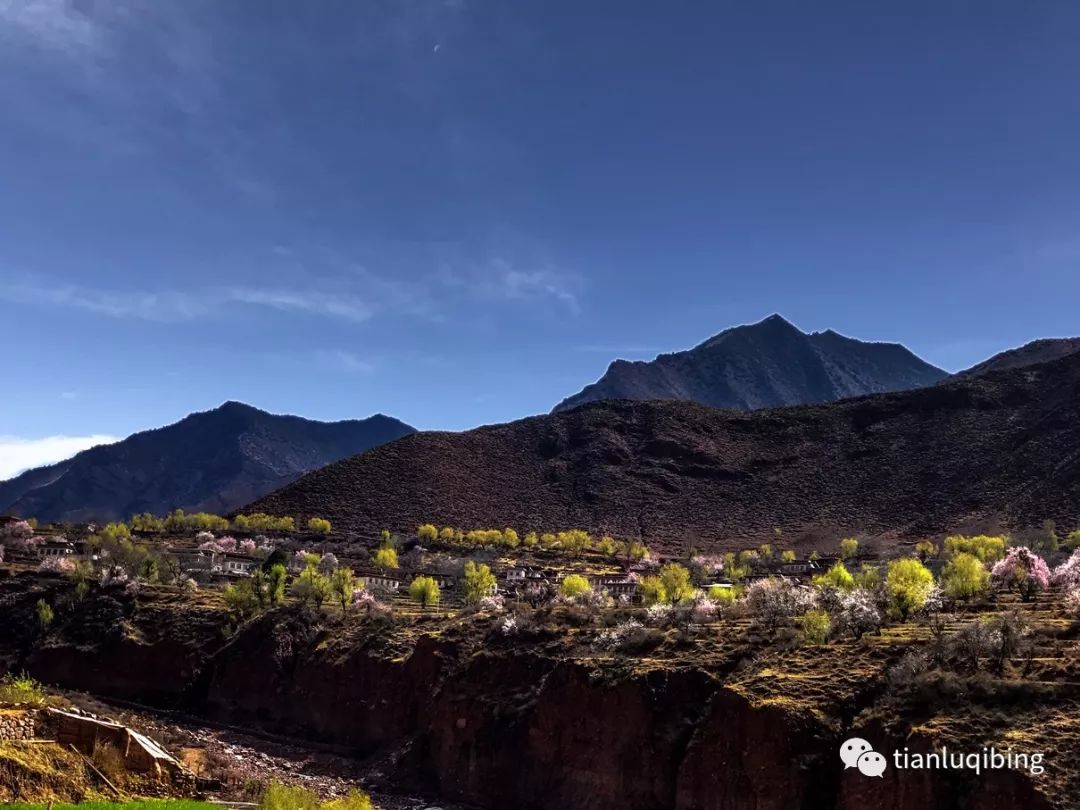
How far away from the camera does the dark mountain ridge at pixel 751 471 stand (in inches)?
3890

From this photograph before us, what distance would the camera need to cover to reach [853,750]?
23812 millimetres

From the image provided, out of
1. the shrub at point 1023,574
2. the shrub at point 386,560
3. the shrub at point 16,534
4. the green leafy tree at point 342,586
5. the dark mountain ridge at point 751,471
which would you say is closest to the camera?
the shrub at point 1023,574

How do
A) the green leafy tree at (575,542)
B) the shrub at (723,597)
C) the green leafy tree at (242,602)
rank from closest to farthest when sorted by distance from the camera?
1. the shrub at (723,597)
2. the green leafy tree at (242,602)
3. the green leafy tree at (575,542)

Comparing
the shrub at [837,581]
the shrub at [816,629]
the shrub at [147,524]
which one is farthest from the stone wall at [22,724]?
the shrub at [147,524]

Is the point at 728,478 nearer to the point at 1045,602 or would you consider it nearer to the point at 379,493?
the point at 379,493

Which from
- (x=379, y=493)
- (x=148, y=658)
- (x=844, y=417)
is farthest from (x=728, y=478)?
(x=148, y=658)

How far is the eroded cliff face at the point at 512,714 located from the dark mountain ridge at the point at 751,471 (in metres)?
54.7

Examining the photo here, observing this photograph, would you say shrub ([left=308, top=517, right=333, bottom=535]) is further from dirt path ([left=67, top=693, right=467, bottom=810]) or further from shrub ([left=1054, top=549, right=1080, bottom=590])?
shrub ([left=1054, top=549, right=1080, bottom=590])

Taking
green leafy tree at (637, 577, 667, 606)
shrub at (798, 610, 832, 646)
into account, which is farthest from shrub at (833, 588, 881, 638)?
green leafy tree at (637, 577, 667, 606)

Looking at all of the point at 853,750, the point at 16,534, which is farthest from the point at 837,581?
the point at 16,534

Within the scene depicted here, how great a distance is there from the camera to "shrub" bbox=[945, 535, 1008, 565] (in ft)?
198

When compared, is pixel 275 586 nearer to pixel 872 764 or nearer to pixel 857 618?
pixel 857 618

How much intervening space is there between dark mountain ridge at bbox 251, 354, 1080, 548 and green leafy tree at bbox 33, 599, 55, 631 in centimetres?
5068

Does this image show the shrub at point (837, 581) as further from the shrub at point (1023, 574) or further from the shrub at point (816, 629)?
the shrub at point (816, 629)
